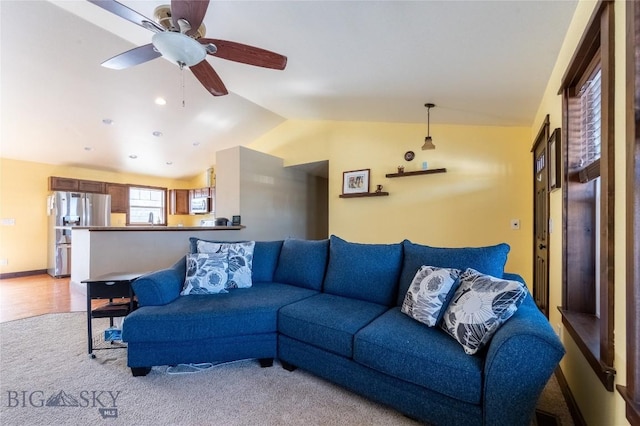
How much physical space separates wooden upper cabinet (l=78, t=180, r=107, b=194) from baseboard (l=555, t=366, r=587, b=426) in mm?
8154

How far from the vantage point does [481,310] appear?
1457mm

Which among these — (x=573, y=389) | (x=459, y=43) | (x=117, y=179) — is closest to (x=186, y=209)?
(x=117, y=179)

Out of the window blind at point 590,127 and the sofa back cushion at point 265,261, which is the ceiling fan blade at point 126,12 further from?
the window blind at point 590,127

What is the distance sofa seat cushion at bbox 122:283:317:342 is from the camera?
6.35ft

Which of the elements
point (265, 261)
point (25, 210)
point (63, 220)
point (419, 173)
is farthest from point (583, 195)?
point (25, 210)

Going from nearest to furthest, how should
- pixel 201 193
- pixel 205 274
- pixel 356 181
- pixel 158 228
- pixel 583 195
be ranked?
1. pixel 583 195
2. pixel 205 274
3. pixel 158 228
4. pixel 356 181
5. pixel 201 193

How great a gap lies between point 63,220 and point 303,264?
5.69m

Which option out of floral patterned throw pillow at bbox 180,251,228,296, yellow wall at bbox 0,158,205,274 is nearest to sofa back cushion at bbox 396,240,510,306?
floral patterned throw pillow at bbox 180,251,228,296

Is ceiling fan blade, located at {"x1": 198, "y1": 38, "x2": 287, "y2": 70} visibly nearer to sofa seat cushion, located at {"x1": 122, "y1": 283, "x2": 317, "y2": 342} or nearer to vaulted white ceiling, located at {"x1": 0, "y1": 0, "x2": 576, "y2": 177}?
vaulted white ceiling, located at {"x1": 0, "y1": 0, "x2": 576, "y2": 177}

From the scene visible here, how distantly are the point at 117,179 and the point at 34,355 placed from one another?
217 inches

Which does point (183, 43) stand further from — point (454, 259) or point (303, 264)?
point (454, 259)

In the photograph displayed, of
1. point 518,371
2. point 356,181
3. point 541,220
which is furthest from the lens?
point 356,181

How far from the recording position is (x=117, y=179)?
22.2ft

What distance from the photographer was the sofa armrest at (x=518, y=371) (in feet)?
3.94
